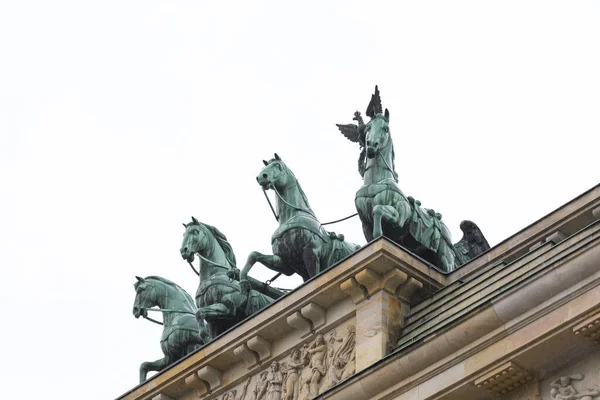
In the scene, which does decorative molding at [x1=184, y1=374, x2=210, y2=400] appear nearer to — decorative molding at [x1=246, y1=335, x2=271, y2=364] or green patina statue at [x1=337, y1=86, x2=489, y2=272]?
decorative molding at [x1=246, y1=335, x2=271, y2=364]

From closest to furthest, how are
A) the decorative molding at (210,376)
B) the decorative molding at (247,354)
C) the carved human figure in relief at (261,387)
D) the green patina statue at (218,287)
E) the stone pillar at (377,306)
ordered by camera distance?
1. the stone pillar at (377,306)
2. the carved human figure in relief at (261,387)
3. the decorative molding at (247,354)
4. the decorative molding at (210,376)
5. the green patina statue at (218,287)

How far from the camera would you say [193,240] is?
103 ft

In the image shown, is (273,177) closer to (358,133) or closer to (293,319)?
(358,133)

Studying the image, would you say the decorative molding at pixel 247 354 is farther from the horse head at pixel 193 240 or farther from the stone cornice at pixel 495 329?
the horse head at pixel 193 240

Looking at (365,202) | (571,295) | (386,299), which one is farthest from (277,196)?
(571,295)

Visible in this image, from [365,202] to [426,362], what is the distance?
5109 mm

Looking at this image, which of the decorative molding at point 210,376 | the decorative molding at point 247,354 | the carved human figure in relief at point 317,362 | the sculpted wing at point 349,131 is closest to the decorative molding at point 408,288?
the carved human figure in relief at point 317,362

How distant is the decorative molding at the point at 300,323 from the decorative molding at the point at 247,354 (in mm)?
859

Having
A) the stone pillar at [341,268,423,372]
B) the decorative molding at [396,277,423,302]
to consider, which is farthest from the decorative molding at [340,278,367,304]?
the decorative molding at [396,277,423,302]

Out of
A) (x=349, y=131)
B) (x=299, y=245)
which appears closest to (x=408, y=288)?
(x=299, y=245)

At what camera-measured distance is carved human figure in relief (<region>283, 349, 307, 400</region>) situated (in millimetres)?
26531

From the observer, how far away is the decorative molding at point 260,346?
27328mm

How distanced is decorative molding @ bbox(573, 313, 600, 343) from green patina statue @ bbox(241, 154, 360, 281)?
22.3 ft

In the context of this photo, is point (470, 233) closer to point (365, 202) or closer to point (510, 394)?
point (365, 202)
